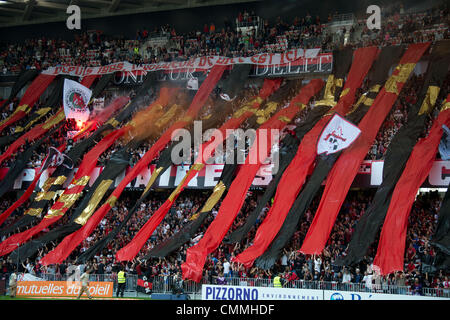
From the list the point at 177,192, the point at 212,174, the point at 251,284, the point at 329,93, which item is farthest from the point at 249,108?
the point at 251,284

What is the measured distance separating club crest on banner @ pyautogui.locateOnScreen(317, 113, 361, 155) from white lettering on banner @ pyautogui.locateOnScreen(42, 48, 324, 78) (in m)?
7.31

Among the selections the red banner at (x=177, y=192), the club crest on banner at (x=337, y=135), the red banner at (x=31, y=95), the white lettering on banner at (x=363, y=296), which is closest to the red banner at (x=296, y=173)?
the club crest on banner at (x=337, y=135)

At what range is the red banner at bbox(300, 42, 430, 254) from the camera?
21688mm

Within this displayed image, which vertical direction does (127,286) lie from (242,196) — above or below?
below

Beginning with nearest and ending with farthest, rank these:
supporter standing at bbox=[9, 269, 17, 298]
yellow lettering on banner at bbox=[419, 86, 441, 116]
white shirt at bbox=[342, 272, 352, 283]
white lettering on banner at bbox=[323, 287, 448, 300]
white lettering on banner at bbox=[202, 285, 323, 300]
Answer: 1. white lettering on banner at bbox=[323, 287, 448, 300]
2. white lettering on banner at bbox=[202, 285, 323, 300]
3. white shirt at bbox=[342, 272, 352, 283]
4. supporter standing at bbox=[9, 269, 17, 298]
5. yellow lettering on banner at bbox=[419, 86, 441, 116]

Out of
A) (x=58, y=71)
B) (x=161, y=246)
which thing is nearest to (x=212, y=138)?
(x=161, y=246)

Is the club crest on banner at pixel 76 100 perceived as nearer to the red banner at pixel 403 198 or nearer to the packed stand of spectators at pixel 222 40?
the packed stand of spectators at pixel 222 40

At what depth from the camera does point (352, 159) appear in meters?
24.0

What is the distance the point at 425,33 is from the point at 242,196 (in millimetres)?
13196

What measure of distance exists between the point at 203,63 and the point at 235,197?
1168 cm

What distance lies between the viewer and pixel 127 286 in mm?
21906

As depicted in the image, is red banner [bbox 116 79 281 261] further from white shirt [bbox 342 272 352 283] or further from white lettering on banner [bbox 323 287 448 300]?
white lettering on banner [bbox 323 287 448 300]

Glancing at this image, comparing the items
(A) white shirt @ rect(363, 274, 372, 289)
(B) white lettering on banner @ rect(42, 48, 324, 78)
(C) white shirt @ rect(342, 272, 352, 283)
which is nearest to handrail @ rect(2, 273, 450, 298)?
(A) white shirt @ rect(363, 274, 372, 289)
